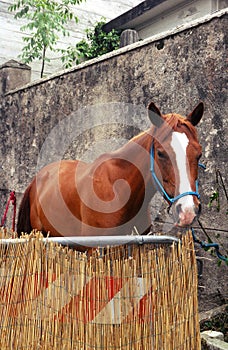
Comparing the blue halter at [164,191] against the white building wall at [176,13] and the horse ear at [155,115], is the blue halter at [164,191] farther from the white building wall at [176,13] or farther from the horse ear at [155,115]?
the white building wall at [176,13]

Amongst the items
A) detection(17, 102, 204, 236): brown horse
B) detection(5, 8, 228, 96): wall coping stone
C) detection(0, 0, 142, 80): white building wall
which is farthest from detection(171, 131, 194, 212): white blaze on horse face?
detection(0, 0, 142, 80): white building wall

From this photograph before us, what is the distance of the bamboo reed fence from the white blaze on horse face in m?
0.37

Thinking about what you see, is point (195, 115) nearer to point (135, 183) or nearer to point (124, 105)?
point (135, 183)

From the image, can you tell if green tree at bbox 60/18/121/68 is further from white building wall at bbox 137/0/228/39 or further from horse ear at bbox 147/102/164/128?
horse ear at bbox 147/102/164/128

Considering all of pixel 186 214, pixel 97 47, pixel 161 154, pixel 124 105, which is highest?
pixel 97 47

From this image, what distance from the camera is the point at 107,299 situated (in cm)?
227

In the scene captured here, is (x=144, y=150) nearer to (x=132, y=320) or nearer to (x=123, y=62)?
(x=132, y=320)

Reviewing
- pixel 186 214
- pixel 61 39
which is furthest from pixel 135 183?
pixel 61 39

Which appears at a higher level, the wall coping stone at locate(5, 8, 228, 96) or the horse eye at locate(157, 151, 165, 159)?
the wall coping stone at locate(5, 8, 228, 96)

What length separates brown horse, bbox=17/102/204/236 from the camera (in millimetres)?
2842

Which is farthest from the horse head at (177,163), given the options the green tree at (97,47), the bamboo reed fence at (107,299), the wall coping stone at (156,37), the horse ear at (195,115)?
the green tree at (97,47)

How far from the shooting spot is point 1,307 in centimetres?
254

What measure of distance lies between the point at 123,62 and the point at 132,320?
4046mm

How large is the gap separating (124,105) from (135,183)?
2522 millimetres
